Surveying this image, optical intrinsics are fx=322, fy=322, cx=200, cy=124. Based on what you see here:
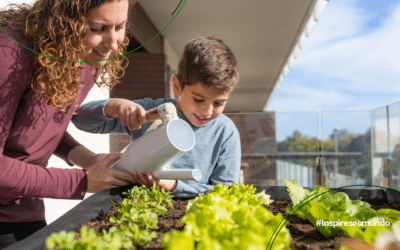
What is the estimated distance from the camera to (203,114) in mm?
1060

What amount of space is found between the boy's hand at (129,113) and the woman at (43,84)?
0.10 m

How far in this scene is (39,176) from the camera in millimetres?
688

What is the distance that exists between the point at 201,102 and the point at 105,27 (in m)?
0.46

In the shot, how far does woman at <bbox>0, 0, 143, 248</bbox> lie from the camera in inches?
26.3

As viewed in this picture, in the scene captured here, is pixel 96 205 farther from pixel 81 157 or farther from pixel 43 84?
pixel 81 157

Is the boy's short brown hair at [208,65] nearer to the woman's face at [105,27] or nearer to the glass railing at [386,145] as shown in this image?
the woman's face at [105,27]

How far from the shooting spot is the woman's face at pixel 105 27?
25.5 inches

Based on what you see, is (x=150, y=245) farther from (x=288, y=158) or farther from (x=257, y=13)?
(x=257, y=13)

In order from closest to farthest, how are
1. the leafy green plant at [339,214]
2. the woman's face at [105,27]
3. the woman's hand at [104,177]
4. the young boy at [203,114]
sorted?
the leafy green plant at [339,214] < the woman's face at [105,27] < the woman's hand at [104,177] < the young boy at [203,114]

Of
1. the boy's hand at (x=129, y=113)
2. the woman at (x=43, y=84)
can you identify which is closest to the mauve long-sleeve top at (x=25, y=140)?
the woman at (x=43, y=84)

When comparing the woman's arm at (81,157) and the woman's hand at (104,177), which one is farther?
the woman's arm at (81,157)

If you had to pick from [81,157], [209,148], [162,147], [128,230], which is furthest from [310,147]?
[128,230]

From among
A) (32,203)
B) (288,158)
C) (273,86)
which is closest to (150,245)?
(32,203)

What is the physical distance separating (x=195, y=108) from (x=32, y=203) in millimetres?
562
